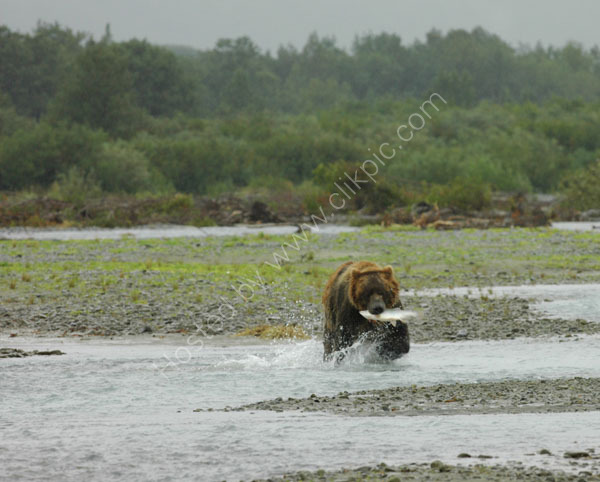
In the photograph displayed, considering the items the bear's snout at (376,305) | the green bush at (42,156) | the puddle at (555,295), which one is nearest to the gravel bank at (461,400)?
the bear's snout at (376,305)

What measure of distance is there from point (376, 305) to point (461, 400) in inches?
63.7

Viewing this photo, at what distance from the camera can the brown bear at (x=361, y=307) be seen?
10422 mm

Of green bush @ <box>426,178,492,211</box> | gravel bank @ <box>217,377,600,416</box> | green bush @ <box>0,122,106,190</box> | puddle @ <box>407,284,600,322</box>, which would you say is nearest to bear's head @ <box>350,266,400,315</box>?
gravel bank @ <box>217,377,600,416</box>

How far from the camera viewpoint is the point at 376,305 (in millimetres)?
10219

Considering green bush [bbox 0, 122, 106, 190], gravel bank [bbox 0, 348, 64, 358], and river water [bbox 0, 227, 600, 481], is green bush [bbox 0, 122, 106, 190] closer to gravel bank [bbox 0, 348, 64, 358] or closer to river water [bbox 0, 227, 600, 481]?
river water [bbox 0, 227, 600, 481]

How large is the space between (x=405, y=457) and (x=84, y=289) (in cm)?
1160

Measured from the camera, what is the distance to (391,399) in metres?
9.17

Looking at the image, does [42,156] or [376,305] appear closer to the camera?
[376,305]

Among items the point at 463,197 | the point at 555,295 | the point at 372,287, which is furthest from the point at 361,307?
the point at 463,197

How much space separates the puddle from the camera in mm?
15219

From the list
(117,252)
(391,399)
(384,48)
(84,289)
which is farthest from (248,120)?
(384,48)

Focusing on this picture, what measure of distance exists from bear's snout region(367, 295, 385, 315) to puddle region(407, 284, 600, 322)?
553 cm

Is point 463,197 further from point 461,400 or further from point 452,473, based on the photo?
point 452,473

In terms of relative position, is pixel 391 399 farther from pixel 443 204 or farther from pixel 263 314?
pixel 443 204
